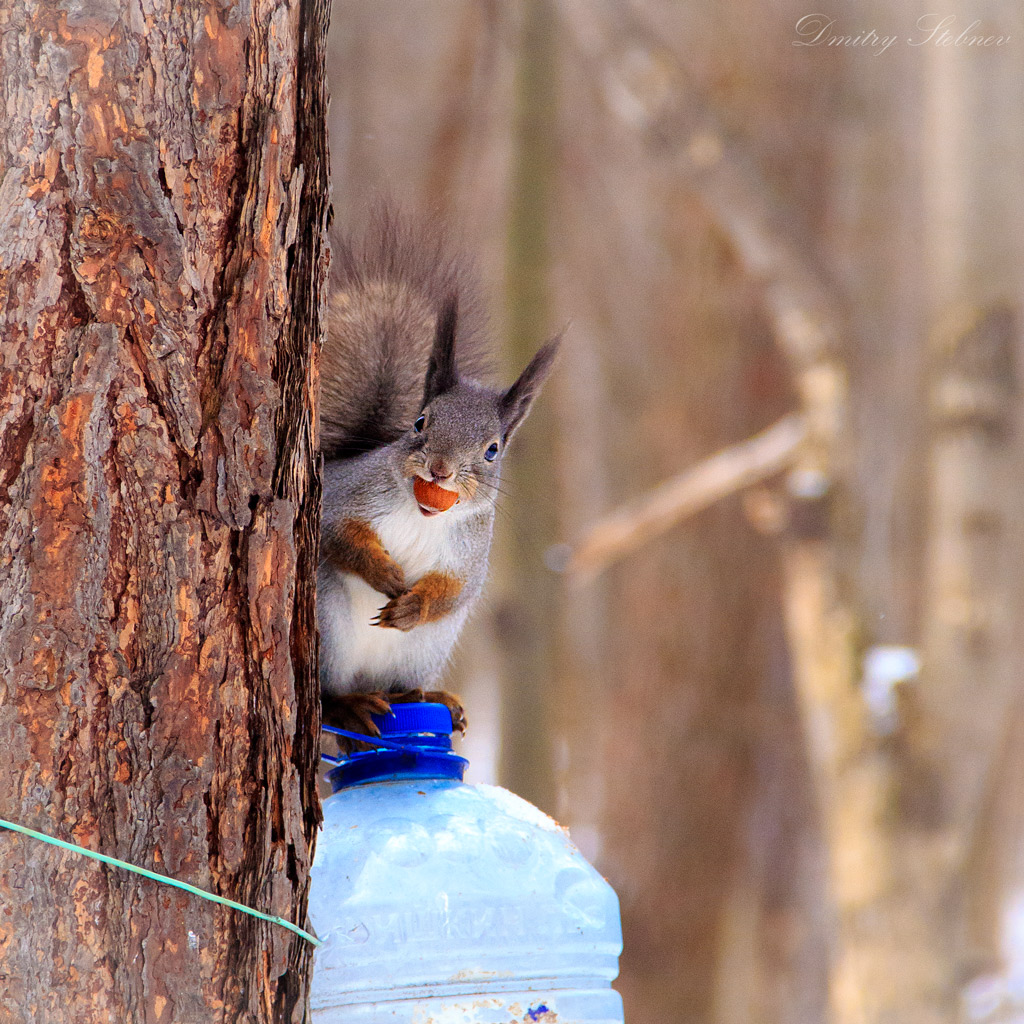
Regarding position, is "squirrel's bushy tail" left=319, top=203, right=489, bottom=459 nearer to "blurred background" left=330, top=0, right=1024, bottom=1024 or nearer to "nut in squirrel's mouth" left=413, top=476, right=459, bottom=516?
"nut in squirrel's mouth" left=413, top=476, right=459, bottom=516

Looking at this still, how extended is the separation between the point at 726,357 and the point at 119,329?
12.0 ft

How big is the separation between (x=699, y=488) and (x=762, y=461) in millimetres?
194

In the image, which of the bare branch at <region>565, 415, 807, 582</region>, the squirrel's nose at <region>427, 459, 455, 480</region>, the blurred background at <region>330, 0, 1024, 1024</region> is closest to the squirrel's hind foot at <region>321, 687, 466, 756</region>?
the squirrel's nose at <region>427, 459, 455, 480</region>

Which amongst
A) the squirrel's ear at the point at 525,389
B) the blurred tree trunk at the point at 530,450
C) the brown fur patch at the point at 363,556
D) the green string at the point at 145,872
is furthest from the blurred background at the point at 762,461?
the green string at the point at 145,872

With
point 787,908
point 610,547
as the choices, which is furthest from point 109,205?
point 787,908

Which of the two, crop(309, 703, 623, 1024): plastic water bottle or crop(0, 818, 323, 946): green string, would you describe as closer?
crop(0, 818, 323, 946): green string

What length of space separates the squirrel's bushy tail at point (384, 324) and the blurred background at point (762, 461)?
0.83 metres

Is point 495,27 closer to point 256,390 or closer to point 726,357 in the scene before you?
point 726,357

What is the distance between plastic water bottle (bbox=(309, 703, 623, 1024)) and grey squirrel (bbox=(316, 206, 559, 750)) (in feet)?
0.45

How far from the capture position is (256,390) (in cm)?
104

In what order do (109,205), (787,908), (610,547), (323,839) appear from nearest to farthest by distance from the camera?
1. (109,205)
2. (323,839)
3. (610,547)
4. (787,908)

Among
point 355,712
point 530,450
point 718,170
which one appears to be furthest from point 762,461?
point 355,712

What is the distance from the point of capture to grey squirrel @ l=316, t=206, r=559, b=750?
1.64 metres

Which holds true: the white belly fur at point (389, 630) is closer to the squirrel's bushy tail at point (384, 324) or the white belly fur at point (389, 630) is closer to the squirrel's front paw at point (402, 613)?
the squirrel's front paw at point (402, 613)
